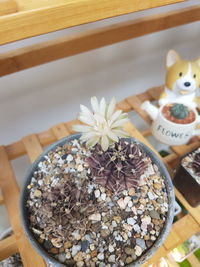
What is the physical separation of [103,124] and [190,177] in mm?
266

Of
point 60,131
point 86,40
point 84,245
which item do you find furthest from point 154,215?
point 86,40

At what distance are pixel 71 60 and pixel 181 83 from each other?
35 cm

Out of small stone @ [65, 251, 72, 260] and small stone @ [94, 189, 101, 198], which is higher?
small stone @ [94, 189, 101, 198]

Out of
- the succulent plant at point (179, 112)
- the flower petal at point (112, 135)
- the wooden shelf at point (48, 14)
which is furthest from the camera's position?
the succulent plant at point (179, 112)

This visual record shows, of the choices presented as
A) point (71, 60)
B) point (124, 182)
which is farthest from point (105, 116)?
point (71, 60)

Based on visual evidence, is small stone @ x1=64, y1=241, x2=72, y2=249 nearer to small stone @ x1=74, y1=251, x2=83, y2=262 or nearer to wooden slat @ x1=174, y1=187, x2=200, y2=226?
small stone @ x1=74, y1=251, x2=83, y2=262

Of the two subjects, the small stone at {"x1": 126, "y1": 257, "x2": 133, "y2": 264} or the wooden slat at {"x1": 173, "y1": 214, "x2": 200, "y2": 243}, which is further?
the wooden slat at {"x1": 173, "y1": 214, "x2": 200, "y2": 243}

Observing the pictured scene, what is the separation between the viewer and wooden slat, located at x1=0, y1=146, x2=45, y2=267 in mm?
514

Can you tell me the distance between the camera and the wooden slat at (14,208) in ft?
1.69

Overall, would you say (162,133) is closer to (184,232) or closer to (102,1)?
(184,232)

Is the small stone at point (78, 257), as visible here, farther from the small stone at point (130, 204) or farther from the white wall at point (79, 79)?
the white wall at point (79, 79)

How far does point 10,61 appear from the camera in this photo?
2.00ft

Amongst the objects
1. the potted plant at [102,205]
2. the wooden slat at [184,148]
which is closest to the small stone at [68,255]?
the potted plant at [102,205]

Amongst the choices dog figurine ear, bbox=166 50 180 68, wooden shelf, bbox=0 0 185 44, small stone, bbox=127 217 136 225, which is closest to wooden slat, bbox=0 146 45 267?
small stone, bbox=127 217 136 225
